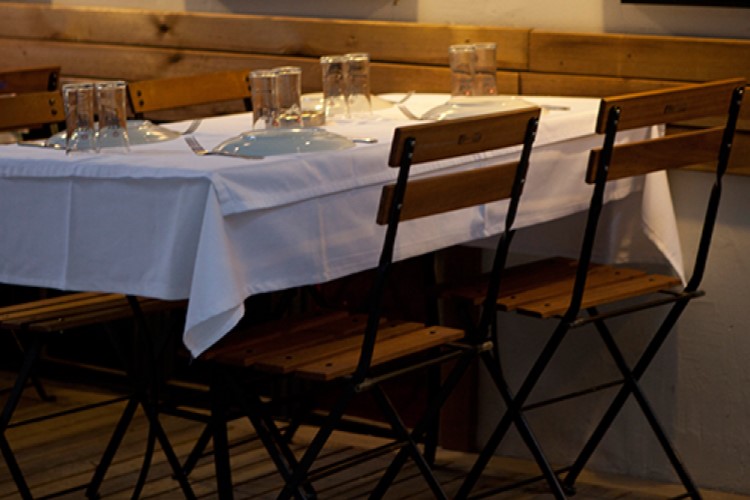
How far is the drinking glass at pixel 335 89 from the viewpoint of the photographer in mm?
3521

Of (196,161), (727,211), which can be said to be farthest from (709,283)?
(196,161)

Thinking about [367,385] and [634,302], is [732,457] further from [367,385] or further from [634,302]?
[367,385]


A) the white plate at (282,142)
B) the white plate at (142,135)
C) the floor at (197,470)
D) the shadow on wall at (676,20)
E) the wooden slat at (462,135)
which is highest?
the shadow on wall at (676,20)

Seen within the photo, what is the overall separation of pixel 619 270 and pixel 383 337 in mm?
798

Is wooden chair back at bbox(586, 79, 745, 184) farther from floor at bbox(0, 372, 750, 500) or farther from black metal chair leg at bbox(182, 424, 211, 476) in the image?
black metal chair leg at bbox(182, 424, 211, 476)

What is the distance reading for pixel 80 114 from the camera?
2.97 m

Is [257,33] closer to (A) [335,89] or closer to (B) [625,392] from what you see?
(A) [335,89]

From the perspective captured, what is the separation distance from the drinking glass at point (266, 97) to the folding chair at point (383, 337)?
1.26 feet

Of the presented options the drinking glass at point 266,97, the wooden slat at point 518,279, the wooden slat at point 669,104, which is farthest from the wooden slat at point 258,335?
the wooden slat at point 669,104

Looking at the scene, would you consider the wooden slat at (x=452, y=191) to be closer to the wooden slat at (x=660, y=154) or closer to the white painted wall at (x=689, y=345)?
the wooden slat at (x=660, y=154)

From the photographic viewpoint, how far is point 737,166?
3.62 metres

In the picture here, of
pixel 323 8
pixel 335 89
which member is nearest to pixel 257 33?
pixel 323 8

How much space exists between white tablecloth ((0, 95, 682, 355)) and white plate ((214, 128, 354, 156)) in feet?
0.17

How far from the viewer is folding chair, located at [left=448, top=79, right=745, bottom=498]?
10.0 feet
